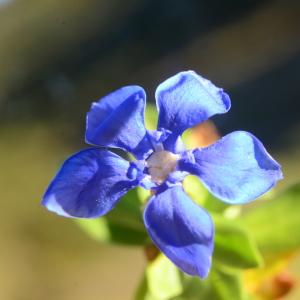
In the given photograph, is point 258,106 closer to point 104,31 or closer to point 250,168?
point 104,31

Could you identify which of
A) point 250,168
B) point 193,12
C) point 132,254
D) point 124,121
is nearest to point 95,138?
point 124,121

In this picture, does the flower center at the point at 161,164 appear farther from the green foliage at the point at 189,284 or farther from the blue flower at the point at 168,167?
the green foliage at the point at 189,284

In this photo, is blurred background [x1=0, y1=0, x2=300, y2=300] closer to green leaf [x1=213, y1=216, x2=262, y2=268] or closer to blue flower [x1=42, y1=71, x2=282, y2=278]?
green leaf [x1=213, y1=216, x2=262, y2=268]

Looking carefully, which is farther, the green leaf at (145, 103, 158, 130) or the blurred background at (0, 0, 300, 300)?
the blurred background at (0, 0, 300, 300)

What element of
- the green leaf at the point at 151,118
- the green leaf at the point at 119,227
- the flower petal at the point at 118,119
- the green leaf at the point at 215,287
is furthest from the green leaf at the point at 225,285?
the flower petal at the point at 118,119

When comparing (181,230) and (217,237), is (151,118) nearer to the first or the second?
(217,237)

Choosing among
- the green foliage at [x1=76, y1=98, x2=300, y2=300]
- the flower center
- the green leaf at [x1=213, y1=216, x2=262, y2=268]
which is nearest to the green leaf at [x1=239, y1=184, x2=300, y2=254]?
the green foliage at [x1=76, y1=98, x2=300, y2=300]
